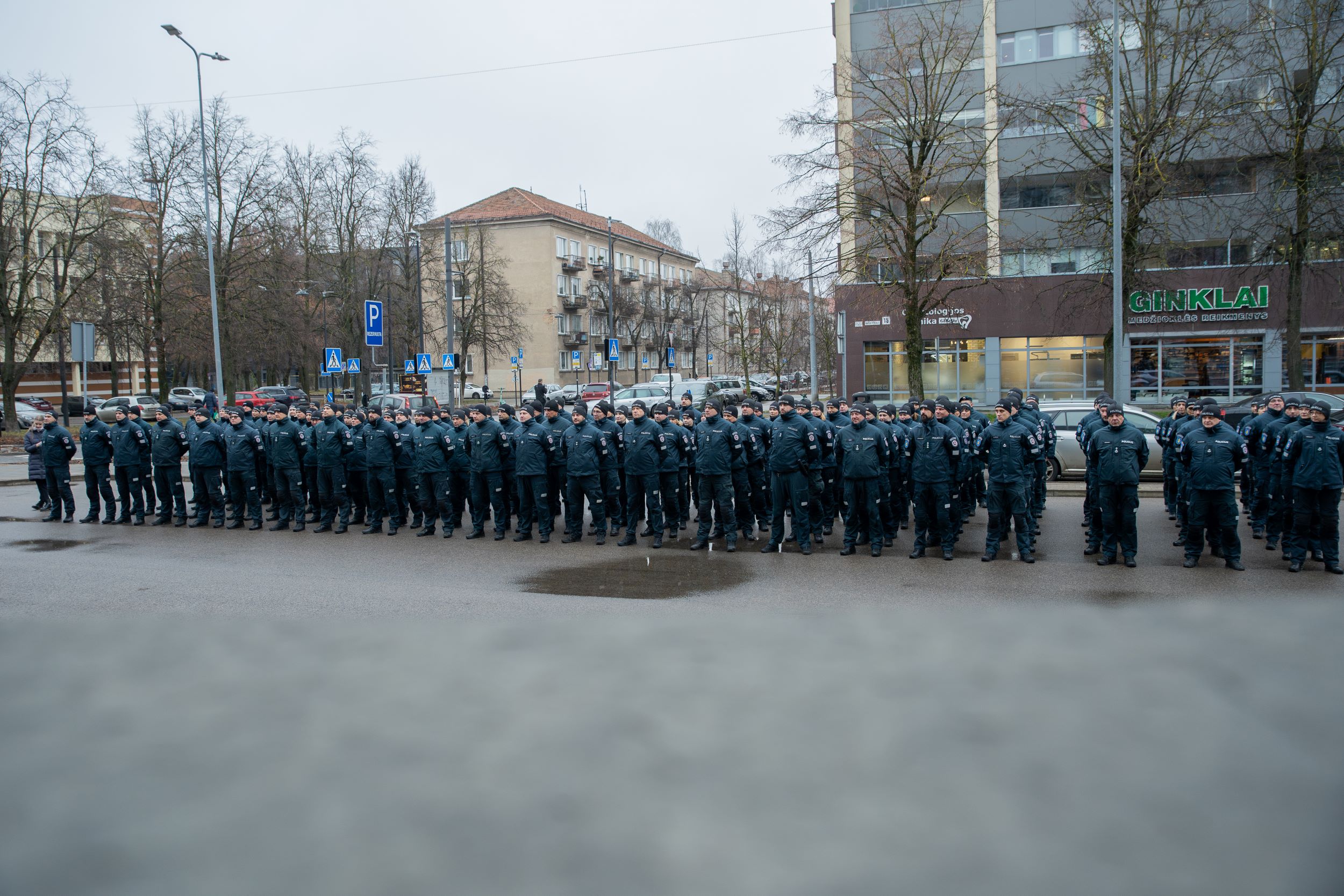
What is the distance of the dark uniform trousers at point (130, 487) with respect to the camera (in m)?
16.0

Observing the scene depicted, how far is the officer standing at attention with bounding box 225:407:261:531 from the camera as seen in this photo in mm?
15062

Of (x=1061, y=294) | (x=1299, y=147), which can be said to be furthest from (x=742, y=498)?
(x=1061, y=294)

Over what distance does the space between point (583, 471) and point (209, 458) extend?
654cm

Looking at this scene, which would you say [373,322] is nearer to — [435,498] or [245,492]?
[245,492]

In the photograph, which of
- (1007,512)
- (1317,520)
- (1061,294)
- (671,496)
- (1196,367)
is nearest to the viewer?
(1317,520)

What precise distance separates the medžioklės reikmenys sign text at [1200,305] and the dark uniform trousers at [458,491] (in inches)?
1100

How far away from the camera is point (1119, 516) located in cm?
1062

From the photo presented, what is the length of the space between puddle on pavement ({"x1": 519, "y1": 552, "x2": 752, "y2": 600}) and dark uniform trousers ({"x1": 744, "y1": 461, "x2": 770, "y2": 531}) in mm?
1862

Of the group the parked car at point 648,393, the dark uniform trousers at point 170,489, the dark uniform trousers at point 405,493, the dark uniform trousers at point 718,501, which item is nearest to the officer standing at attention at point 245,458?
the dark uniform trousers at point 170,489

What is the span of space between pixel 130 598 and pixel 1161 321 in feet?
115

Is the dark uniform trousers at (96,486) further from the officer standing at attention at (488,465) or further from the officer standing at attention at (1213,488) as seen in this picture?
the officer standing at attention at (1213,488)

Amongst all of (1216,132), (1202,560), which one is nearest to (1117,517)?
(1202,560)

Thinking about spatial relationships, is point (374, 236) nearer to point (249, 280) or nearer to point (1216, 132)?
point (249, 280)

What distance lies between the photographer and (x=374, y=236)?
54.7 metres
